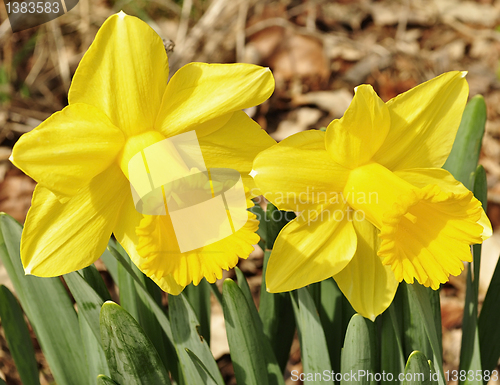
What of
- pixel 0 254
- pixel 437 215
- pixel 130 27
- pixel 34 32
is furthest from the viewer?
pixel 34 32

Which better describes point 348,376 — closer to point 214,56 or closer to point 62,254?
point 62,254

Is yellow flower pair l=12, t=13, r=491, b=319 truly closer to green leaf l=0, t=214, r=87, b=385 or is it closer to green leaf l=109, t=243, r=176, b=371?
green leaf l=109, t=243, r=176, b=371

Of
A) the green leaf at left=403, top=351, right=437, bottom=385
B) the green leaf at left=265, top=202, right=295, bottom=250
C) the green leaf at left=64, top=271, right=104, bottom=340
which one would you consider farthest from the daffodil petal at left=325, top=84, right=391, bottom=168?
the green leaf at left=64, top=271, right=104, bottom=340

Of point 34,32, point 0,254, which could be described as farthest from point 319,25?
point 0,254

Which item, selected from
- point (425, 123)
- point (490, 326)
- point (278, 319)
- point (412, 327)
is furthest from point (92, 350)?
point (490, 326)

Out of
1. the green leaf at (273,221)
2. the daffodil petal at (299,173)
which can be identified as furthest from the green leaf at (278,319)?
the daffodil petal at (299,173)
